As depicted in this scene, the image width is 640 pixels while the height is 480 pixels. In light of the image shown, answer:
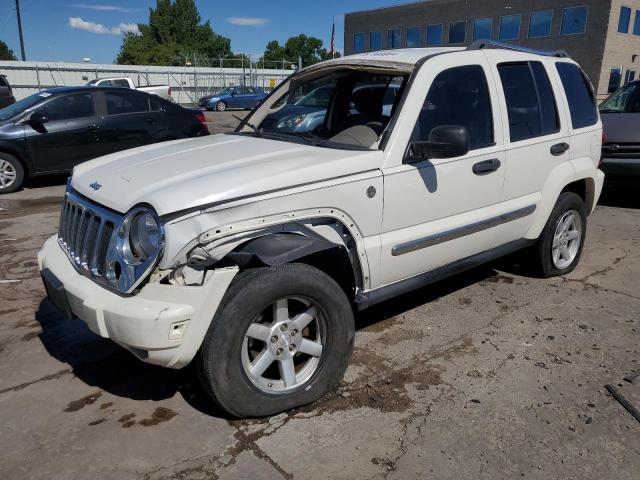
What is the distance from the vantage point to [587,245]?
6.10m

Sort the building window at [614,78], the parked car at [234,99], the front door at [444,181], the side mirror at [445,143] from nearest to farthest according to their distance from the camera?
the side mirror at [445,143]
the front door at [444,181]
the parked car at [234,99]
the building window at [614,78]

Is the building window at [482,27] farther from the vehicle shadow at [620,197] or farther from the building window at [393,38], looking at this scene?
the vehicle shadow at [620,197]

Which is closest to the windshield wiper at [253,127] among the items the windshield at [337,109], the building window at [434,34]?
the windshield at [337,109]

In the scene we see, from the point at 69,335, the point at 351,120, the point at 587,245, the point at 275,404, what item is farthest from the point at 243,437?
the point at 587,245

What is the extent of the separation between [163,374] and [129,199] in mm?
1232

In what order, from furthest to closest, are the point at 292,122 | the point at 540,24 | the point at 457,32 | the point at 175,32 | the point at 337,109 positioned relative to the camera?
the point at 175,32 → the point at 457,32 → the point at 540,24 → the point at 337,109 → the point at 292,122

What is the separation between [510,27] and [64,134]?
33.6 metres

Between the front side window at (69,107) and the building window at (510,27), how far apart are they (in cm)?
3234

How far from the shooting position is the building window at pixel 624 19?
31.3 meters

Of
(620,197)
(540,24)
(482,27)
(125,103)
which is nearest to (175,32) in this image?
(482,27)

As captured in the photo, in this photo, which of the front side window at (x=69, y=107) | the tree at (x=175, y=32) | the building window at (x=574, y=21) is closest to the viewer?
the front side window at (x=69, y=107)

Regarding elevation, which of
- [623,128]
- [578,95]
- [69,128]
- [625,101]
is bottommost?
[69,128]

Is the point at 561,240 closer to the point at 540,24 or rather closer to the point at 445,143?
the point at 445,143

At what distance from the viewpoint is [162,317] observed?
2.42 m
